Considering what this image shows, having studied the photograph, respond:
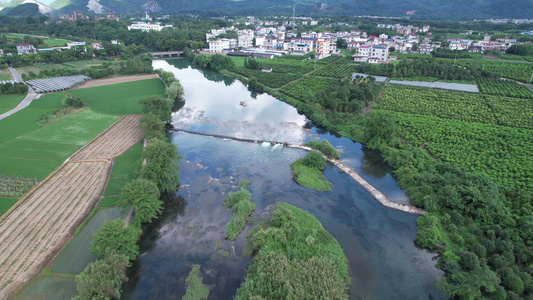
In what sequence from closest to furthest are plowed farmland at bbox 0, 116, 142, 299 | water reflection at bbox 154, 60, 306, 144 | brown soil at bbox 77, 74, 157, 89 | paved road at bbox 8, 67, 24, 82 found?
plowed farmland at bbox 0, 116, 142, 299
water reflection at bbox 154, 60, 306, 144
brown soil at bbox 77, 74, 157, 89
paved road at bbox 8, 67, 24, 82

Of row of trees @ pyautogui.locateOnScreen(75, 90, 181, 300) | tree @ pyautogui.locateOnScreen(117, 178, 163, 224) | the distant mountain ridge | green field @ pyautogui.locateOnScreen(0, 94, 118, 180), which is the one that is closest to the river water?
row of trees @ pyautogui.locateOnScreen(75, 90, 181, 300)

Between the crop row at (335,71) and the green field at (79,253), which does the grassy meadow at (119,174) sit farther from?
the crop row at (335,71)

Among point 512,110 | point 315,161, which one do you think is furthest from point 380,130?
point 512,110

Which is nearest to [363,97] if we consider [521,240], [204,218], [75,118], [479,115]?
[479,115]

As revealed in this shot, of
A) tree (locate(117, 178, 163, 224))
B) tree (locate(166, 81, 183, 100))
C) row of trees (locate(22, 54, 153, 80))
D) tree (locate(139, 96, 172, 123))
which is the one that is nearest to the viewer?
tree (locate(117, 178, 163, 224))

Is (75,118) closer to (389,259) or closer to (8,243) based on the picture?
(8,243)

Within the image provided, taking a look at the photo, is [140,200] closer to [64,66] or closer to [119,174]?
[119,174]

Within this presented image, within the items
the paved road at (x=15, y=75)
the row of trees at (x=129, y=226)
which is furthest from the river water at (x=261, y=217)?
the paved road at (x=15, y=75)

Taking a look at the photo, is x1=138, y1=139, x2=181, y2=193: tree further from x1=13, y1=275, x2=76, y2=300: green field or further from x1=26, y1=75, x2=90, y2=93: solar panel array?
x1=26, y1=75, x2=90, y2=93: solar panel array
